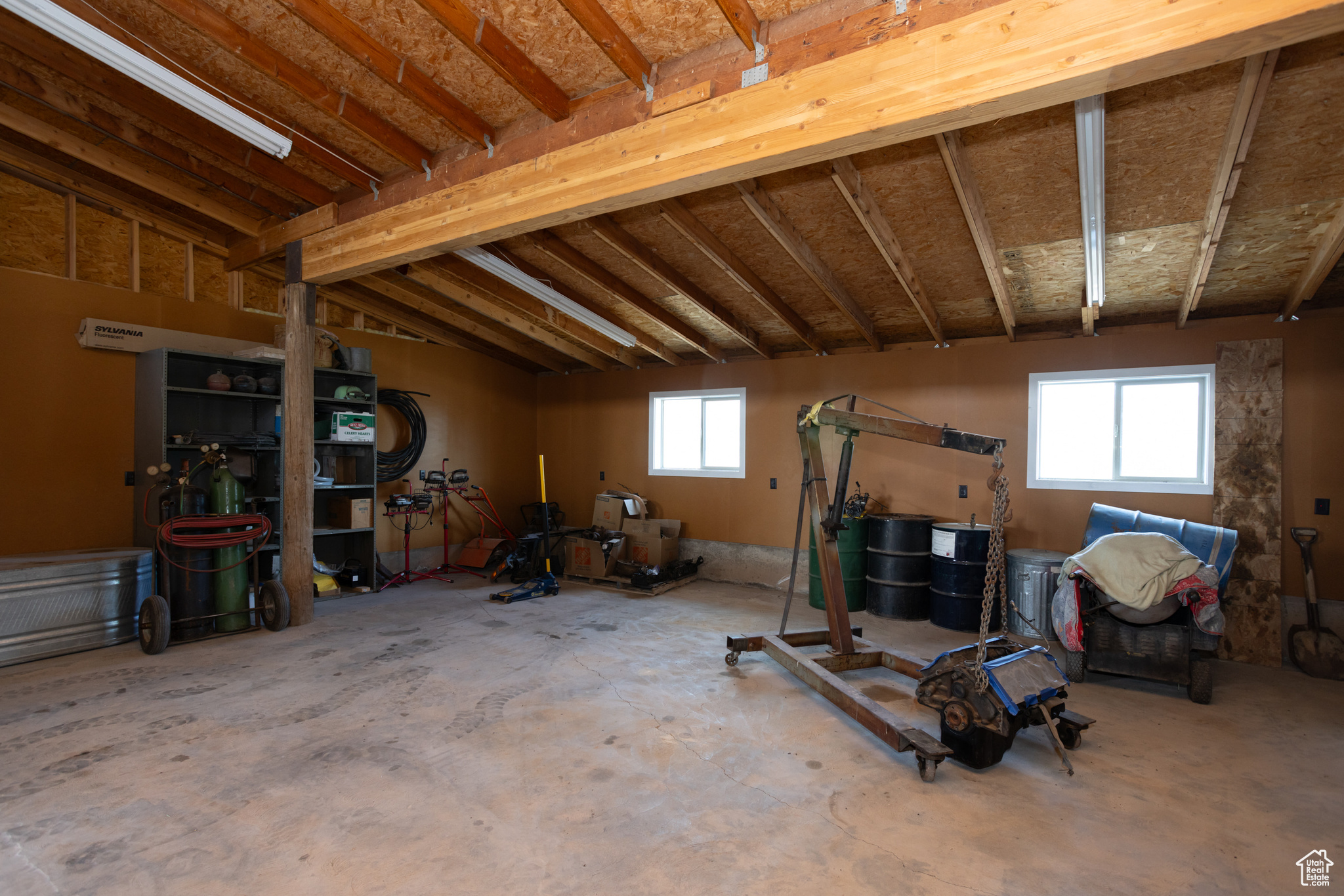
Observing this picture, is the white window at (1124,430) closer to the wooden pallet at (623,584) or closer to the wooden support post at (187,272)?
the wooden pallet at (623,584)

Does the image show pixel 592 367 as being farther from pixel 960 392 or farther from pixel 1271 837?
pixel 1271 837

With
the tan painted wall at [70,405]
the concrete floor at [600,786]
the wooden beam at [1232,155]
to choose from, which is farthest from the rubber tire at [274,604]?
the wooden beam at [1232,155]

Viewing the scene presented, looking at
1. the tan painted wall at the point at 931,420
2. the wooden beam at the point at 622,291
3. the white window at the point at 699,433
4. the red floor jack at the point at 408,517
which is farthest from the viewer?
the white window at the point at 699,433

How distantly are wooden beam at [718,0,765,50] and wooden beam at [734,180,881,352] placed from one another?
0.90 m

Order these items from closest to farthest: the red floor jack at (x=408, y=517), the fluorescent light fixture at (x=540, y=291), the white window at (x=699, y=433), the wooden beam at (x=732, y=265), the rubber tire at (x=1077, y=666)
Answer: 1. the rubber tire at (x=1077, y=666)
2. the wooden beam at (x=732, y=265)
3. the fluorescent light fixture at (x=540, y=291)
4. the red floor jack at (x=408, y=517)
5. the white window at (x=699, y=433)

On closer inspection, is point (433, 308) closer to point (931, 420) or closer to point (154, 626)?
point (154, 626)

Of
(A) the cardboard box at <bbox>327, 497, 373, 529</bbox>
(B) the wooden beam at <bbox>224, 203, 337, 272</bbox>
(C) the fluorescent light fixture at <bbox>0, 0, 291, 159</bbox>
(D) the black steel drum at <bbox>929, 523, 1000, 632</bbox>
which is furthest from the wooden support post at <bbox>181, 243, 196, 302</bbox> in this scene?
(D) the black steel drum at <bbox>929, 523, 1000, 632</bbox>

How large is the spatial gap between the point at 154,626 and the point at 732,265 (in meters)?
4.97

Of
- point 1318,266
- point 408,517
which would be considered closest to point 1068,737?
point 1318,266

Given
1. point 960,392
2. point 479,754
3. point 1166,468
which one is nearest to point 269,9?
point 479,754

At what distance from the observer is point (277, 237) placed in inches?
195

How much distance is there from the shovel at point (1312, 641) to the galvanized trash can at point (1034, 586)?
1.42m

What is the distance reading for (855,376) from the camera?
607 cm

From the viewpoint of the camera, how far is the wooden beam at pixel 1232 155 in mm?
2488
